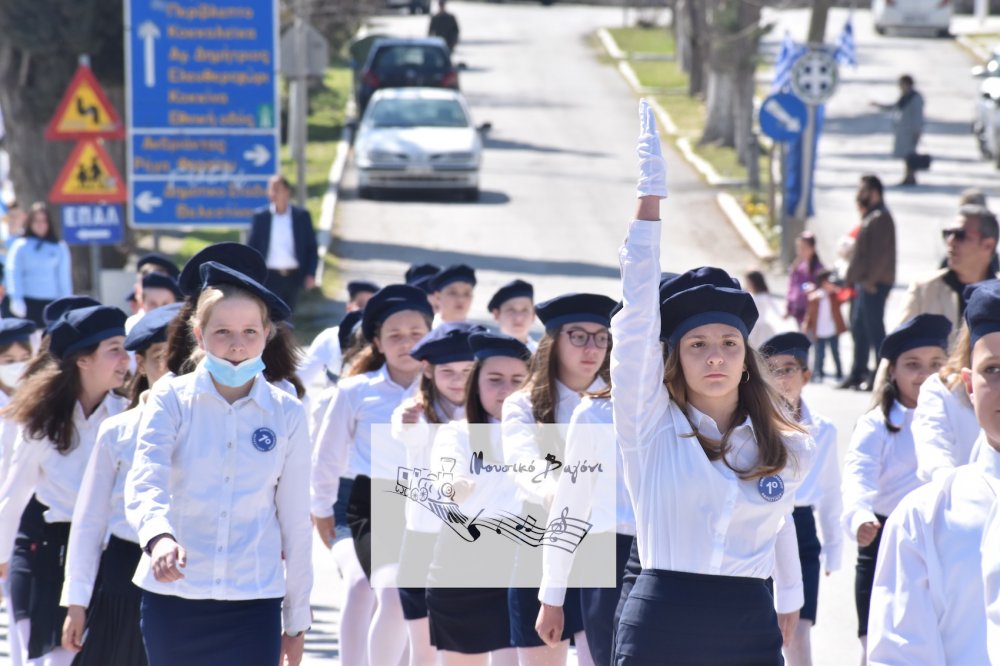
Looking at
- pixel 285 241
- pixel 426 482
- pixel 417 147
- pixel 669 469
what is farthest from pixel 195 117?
pixel 669 469

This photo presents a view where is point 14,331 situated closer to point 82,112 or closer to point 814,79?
point 82,112

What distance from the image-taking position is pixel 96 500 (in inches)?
239

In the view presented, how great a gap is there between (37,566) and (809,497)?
10.7 feet

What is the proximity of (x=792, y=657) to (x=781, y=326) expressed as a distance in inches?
358

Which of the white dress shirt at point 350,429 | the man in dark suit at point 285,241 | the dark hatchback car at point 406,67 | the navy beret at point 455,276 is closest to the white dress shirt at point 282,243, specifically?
the man in dark suit at point 285,241

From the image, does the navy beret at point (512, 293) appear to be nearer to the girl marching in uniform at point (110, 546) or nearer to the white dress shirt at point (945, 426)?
the girl marching in uniform at point (110, 546)

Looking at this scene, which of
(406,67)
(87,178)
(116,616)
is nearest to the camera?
(116,616)

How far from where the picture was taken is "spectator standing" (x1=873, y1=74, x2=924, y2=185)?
29688mm

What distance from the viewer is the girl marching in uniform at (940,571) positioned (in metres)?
3.89

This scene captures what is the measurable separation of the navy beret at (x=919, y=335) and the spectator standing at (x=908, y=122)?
22.6 meters

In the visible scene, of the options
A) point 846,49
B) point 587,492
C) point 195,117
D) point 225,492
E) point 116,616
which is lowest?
point 846,49

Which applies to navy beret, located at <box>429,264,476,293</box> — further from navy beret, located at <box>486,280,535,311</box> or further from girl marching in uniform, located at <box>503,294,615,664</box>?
girl marching in uniform, located at <box>503,294,615,664</box>

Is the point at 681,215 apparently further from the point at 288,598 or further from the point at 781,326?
the point at 288,598

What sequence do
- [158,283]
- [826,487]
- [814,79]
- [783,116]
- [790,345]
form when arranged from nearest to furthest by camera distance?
[826,487] → [790,345] → [158,283] → [814,79] → [783,116]
